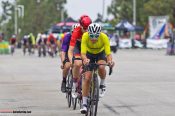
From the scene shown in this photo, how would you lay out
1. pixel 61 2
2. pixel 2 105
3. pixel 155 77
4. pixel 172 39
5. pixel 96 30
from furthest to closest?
pixel 61 2 → pixel 172 39 → pixel 155 77 → pixel 2 105 → pixel 96 30

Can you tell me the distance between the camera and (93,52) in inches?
432

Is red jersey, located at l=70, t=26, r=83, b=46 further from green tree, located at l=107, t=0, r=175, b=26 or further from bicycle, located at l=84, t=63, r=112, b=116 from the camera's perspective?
green tree, located at l=107, t=0, r=175, b=26

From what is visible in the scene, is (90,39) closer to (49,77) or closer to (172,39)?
(49,77)

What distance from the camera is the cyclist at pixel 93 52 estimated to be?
10613mm

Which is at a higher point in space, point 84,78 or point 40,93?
point 84,78

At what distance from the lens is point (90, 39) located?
10.7 metres

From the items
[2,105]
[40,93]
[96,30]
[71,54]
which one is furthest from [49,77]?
[96,30]

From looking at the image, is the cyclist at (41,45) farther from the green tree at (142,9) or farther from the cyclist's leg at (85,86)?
the green tree at (142,9)

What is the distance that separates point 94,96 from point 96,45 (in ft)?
3.06

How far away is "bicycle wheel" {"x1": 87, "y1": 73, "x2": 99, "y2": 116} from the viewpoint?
10.4 m

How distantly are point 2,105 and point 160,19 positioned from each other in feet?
161

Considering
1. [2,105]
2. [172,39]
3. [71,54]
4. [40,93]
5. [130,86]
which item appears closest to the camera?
[71,54]

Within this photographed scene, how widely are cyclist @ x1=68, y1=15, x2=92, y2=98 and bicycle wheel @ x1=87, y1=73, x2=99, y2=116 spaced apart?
1122 mm

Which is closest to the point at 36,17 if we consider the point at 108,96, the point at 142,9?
the point at 142,9
